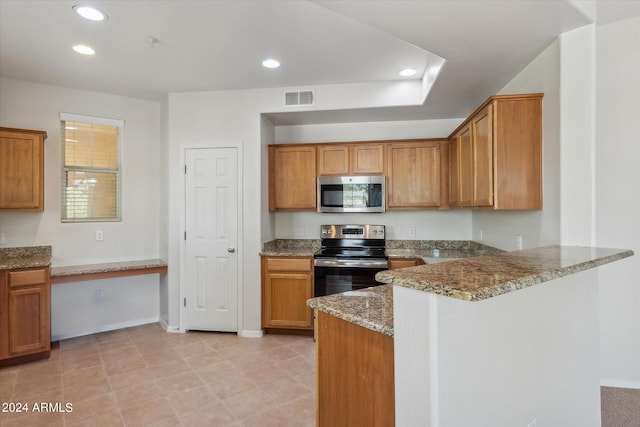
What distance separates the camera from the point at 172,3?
221cm

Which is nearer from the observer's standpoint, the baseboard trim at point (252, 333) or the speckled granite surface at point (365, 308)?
the speckled granite surface at point (365, 308)

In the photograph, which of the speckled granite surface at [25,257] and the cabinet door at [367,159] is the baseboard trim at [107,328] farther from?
the cabinet door at [367,159]

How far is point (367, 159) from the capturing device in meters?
3.97

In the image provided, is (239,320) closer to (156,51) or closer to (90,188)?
(90,188)

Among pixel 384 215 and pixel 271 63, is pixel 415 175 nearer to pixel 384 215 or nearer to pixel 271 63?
pixel 384 215

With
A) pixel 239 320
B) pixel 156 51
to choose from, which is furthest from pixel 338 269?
pixel 156 51

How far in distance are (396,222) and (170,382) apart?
2.93 metres

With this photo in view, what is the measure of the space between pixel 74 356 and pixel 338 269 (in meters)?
2.70

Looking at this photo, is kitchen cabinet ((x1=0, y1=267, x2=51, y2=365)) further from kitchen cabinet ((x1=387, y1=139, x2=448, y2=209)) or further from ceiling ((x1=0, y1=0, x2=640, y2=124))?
kitchen cabinet ((x1=387, y1=139, x2=448, y2=209))

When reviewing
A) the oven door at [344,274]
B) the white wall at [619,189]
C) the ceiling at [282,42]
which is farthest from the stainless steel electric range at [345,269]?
the white wall at [619,189]

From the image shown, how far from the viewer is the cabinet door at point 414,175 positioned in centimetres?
386

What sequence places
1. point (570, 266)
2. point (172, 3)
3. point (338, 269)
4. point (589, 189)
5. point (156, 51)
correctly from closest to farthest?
1. point (570, 266)
2. point (589, 189)
3. point (172, 3)
4. point (156, 51)
5. point (338, 269)

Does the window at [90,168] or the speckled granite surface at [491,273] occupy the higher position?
the window at [90,168]

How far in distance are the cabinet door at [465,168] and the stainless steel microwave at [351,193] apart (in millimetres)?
881
